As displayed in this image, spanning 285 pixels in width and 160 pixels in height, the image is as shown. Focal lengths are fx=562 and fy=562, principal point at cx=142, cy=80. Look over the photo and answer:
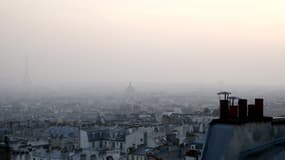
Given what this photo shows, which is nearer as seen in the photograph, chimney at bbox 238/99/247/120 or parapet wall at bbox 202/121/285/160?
parapet wall at bbox 202/121/285/160

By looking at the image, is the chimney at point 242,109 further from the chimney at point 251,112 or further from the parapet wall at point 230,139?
the parapet wall at point 230,139

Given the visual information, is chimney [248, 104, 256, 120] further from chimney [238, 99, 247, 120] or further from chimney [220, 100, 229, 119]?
chimney [220, 100, 229, 119]

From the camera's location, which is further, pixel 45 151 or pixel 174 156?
pixel 45 151

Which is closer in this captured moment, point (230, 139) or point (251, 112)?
point (230, 139)

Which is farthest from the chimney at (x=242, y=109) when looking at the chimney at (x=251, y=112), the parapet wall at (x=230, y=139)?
the parapet wall at (x=230, y=139)

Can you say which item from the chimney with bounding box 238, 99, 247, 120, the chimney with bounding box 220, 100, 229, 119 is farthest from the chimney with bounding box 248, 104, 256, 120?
the chimney with bounding box 220, 100, 229, 119

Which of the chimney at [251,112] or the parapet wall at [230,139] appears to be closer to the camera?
the parapet wall at [230,139]

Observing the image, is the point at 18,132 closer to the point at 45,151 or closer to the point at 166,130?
the point at 166,130

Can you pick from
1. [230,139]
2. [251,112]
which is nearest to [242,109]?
[251,112]

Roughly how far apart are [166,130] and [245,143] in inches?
1873

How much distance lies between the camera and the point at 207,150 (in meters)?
5.31

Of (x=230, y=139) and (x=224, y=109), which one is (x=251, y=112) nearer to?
(x=224, y=109)

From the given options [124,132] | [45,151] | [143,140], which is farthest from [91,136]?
[45,151]

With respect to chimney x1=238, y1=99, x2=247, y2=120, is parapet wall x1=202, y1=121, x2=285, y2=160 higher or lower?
lower
